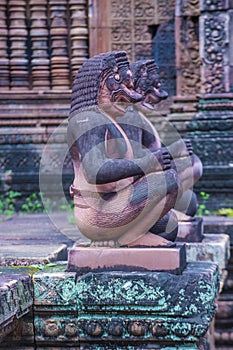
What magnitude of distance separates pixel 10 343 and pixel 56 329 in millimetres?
274

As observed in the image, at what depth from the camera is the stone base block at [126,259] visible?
3.77m

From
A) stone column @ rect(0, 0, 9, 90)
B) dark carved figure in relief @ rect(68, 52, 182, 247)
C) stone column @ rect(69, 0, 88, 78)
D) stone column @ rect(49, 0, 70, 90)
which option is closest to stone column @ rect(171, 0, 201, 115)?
stone column @ rect(69, 0, 88, 78)

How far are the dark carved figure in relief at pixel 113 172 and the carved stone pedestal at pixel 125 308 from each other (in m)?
0.22

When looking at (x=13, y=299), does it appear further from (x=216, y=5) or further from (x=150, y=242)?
(x=216, y=5)

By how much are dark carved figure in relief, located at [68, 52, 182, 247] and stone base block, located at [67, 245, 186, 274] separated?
0.24 ft

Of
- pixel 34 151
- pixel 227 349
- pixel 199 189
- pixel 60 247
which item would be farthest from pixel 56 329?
pixel 34 151

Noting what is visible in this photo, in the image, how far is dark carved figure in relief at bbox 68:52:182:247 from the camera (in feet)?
12.3

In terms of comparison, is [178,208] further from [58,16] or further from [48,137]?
[58,16]

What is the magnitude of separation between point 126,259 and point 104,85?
90cm

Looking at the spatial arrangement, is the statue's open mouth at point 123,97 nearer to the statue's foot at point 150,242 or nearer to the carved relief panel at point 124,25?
the statue's foot at point 150,242

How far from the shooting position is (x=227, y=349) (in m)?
5.89

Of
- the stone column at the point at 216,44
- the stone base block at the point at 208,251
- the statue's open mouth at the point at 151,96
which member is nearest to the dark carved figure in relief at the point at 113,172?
the statue's open mouth at the point at 151,96

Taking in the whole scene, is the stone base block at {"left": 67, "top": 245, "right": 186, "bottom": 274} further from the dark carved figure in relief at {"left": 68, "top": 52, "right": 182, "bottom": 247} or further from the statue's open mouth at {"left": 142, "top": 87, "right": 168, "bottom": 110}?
the statue's open mouth at {"left": 142, "top": 87, "right": 168, "bottom": 110}

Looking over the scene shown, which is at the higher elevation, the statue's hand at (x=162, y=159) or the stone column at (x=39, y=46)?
the stone column at (x=39, y=46)
